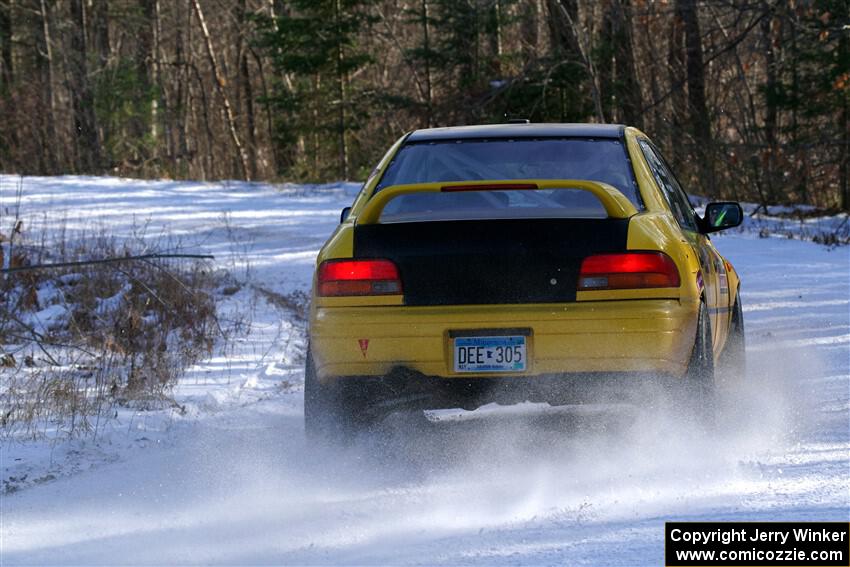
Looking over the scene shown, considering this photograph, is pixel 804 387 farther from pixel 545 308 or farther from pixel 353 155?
pixel 353 155

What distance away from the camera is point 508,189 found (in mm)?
5309

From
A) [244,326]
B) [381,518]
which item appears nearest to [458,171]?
[381,518]

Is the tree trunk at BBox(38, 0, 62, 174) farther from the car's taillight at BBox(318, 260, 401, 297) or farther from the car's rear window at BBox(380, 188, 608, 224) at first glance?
the car's taillight at BBox(318, 260, 401, 297)

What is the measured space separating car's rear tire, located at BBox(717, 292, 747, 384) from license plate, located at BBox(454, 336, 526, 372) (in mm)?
2172

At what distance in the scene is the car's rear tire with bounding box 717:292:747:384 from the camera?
6988 millimetres

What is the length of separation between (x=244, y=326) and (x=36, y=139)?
20.5m

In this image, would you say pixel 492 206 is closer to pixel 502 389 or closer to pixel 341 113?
pixel 502 389

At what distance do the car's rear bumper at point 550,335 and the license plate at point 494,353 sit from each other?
37 millimetres

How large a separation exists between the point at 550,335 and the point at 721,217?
185cm

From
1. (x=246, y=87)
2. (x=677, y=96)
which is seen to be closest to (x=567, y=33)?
(x=677, y=96)

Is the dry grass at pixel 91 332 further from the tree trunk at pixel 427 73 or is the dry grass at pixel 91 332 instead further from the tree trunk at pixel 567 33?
the tree trunk at pixel 427 73

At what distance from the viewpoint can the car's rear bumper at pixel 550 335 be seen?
5047 millimetres

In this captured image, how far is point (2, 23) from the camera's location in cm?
3409

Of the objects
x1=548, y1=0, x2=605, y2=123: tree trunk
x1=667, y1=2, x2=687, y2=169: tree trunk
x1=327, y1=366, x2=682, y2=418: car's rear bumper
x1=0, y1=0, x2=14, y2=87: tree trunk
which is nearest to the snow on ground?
x1=327, y1=366, x2=682, y2=418: car's rear bumper
